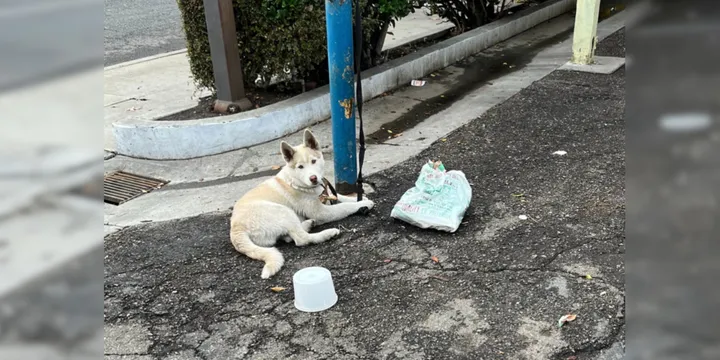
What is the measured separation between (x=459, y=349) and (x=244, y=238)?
5.19 ft

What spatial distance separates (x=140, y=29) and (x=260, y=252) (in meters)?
9.36

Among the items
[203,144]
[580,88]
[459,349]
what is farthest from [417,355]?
[580,88]

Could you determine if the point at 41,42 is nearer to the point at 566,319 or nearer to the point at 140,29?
the point at 566,319

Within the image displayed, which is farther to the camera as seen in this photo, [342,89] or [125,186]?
[125,186]

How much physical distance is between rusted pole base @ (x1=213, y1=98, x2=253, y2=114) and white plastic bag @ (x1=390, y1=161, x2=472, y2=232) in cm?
258

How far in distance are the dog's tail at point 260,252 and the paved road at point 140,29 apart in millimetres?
6460

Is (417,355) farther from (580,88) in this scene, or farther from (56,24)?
(580,88)

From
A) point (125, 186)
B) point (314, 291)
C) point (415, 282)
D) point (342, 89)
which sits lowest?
point (125, 186)

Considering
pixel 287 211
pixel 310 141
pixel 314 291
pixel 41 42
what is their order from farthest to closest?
1. pixel 310 141
2. pixel 287 211
3. pixel 314 291
4. pixel 41 42

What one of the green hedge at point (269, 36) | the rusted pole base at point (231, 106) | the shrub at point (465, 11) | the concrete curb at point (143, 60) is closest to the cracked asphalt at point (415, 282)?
the rusted pole base at point (231, 106)

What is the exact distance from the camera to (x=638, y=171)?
3.69 metres

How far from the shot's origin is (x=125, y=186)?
5.21 m

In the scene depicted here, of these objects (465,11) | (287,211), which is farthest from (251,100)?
(465,11)

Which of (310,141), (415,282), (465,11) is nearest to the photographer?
(415,282)
